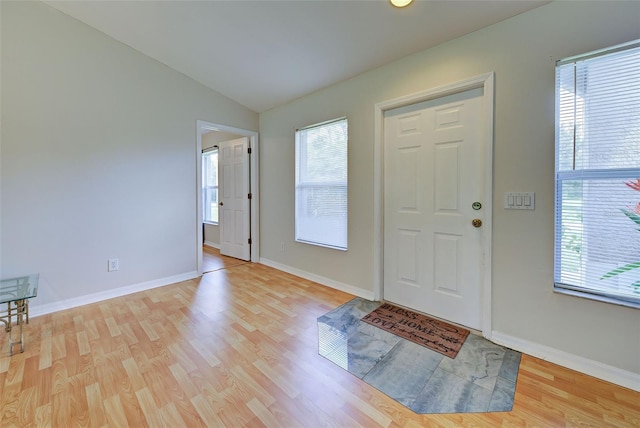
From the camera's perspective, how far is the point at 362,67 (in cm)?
259

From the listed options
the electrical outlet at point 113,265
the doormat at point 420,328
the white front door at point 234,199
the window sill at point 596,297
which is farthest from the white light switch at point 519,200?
the electrical outlet at point 113,265

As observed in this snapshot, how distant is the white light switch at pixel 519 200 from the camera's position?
1779mm

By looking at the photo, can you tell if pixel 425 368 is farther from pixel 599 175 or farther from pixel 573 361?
pixel 599 175

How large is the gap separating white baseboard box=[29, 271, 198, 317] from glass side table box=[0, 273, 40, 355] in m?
0.13

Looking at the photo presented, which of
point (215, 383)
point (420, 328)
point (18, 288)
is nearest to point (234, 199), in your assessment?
point (18, 288)

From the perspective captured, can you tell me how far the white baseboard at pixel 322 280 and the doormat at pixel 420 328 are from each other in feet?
0.90

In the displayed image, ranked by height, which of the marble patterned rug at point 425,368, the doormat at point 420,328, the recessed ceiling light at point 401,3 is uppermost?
the recessed ceiling light at point 401,3

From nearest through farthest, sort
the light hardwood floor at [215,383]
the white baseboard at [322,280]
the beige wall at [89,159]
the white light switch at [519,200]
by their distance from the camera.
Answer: the light hardwood floor at [215,383] → the white light switch at [519,200] → the beige wall at [89,159] → the white baseboard at [322,280]

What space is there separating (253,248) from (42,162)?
8.18ft

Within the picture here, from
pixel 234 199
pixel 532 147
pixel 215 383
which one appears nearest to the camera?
pixel 215 383

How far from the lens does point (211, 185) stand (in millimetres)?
5406

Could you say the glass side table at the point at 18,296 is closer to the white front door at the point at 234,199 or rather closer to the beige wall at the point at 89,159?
the beige wall at the point at 89,159

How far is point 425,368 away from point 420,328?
52cm

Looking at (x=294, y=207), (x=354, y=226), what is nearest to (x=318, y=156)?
(x=294, y=207)
